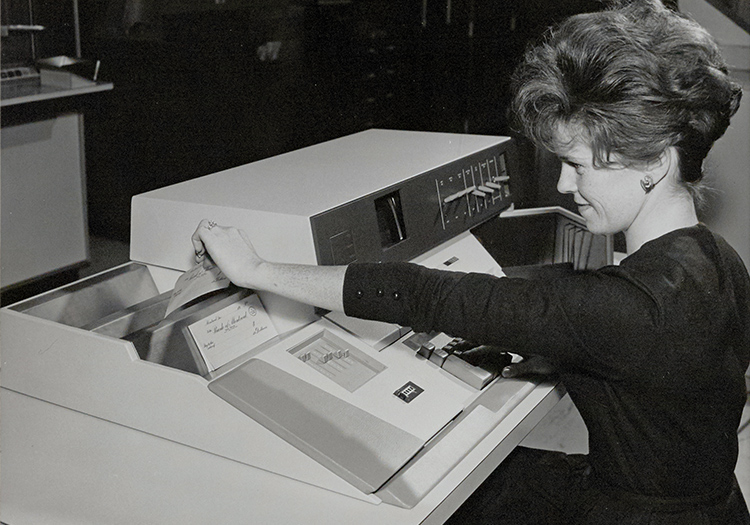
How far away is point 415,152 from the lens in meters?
1.76

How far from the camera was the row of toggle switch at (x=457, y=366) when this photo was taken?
1.27 metres

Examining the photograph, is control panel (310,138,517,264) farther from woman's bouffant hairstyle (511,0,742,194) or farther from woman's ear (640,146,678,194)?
woman's ear (640,146,678,194)

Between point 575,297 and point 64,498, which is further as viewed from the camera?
point 64,498

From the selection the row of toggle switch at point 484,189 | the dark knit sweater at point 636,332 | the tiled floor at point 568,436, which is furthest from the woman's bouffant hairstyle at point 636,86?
the tiled floor at point 568,436

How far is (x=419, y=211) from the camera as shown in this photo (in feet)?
5.08

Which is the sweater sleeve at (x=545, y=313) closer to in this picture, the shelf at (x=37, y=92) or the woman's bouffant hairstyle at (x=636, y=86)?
the woman's bouffant hairstyle at (x=636, y=86)

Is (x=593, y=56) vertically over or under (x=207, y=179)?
over

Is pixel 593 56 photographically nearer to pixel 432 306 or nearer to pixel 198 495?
pixel 432 306

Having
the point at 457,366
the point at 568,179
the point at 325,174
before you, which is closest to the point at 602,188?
the point at 568,179

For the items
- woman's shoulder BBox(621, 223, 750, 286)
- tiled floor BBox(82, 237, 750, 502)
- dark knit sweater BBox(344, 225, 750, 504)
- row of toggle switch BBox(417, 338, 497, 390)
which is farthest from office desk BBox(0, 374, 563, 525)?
tiled floor BBox(82, 237, 750, 502)

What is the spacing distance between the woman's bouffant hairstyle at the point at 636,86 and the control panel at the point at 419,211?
1.31 feet

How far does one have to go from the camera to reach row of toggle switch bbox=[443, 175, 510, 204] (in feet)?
5.41

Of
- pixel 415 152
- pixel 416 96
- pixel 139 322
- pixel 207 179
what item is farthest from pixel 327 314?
pixel 416 96

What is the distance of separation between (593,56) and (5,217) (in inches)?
43.3
